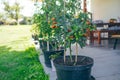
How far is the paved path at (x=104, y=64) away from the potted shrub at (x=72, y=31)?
562 millimetres

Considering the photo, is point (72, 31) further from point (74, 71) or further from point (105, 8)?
point (105, 8)

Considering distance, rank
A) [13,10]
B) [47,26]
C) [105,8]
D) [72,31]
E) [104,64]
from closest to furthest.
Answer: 1. [72,31]
2. [47,26]
3. [104,64]
4. [105,8]
5. [13,10]

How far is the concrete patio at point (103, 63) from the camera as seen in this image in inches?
164

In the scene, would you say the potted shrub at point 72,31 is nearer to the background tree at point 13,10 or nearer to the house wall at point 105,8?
the house wall at point 105,8

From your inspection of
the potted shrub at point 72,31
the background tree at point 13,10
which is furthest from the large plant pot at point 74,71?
the background tree at point 13,10

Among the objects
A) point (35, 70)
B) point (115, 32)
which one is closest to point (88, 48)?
point (115, 32)

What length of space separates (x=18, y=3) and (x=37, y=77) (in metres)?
16.0

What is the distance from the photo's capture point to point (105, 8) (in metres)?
8.23

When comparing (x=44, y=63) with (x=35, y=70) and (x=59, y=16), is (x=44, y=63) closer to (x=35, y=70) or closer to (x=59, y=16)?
(x=35, y=70)

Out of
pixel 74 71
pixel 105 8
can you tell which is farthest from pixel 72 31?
pixel 105 8

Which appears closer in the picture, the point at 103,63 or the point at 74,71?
the point at 74,71

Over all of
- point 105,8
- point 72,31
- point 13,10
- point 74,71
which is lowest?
point 74,71

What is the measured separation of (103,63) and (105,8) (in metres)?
3.69

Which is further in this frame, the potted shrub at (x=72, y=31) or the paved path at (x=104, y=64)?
the paved path at (x=104, y=64)
